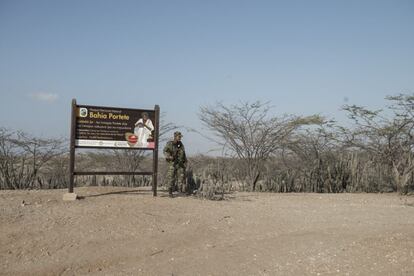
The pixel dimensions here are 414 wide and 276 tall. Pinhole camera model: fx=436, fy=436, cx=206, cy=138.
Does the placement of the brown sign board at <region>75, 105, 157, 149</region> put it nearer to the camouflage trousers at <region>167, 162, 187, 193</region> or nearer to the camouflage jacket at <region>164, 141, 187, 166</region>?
the camouflage jacket at <region>164, 141, 187, 166</region>

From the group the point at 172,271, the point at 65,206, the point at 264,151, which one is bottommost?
the point at 172,271

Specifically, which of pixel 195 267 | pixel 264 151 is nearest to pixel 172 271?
pixel 195 267

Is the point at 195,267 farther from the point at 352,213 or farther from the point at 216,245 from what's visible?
the point at 352,213

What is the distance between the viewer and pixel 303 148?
1645 cm

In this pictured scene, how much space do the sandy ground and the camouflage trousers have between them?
2.53 feet

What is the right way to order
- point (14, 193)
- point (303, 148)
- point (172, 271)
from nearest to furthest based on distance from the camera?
point (172, 271) → point (14, 193) → point (303, 148)

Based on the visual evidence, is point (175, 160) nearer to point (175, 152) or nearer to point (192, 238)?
point (175, 152)

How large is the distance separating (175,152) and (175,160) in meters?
0.20

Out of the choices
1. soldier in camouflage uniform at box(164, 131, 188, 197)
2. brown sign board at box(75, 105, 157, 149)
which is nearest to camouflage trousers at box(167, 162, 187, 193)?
soldier in camouflage uniform at box(164, 131, 188, 197)

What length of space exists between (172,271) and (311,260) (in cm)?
193

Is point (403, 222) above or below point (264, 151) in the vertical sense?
below

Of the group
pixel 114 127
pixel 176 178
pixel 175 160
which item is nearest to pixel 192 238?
pixel 175 160

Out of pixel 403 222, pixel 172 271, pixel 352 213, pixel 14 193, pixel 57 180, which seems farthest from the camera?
pixel 57 180

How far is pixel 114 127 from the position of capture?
10.4 meters
